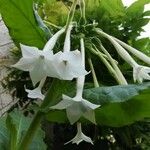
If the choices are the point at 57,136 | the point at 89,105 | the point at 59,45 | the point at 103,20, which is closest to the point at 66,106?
the point at 89,105

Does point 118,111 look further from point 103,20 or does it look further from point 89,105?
point 103,20

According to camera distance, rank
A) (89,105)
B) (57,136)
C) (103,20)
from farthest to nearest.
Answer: (57,136)
(103,20)
(89,105)

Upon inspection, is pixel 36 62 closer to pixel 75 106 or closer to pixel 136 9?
pixel 75 106

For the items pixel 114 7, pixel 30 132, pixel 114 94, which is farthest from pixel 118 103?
pixel 114 7

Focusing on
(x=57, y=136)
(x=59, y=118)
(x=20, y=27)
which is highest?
(x=20, y=27)

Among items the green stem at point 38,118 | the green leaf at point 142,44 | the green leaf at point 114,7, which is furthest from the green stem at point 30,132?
the green leaf at point 142,44

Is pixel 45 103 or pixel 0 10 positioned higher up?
pixel 0 10

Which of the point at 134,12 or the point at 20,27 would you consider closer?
the point at 20,27
